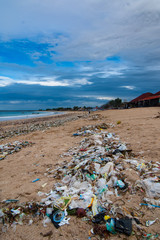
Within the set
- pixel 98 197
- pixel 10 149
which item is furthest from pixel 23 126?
pixel 98 197

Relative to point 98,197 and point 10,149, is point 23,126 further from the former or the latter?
point 98,197

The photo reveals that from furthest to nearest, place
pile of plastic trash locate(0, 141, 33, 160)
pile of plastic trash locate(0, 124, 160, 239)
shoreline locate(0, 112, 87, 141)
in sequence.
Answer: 1. shoreline locate(0, 112, 87, 141)
2. pile of plastic trash locate(0, 141, 33, 160)
3. pile of plastic trash locate(0, 124, 160, 239)

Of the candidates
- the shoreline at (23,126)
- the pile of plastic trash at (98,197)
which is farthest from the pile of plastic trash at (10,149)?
the shoreline at (23,126)

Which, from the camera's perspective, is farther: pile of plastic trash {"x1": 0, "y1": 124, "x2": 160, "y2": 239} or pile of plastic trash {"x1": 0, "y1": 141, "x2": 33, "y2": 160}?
pile of plastic trash {"x1": 0, "y1": 141, "x2": 33, "y2": 160}

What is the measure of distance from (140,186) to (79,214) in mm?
1293

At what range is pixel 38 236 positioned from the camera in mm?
1972

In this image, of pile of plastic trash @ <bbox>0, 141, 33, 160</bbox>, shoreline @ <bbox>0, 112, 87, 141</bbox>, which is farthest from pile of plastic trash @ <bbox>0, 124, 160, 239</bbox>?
shoreline @ <bbox>0, 112, 87, 141</bbox>

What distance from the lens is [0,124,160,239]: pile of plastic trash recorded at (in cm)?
207

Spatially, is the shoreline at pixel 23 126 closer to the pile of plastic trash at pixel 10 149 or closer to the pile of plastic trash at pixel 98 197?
the pile of plastic trash at pixel 10 149

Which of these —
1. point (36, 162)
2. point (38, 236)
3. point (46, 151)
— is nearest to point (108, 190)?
point (38, 236)

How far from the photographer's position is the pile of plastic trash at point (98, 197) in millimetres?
2068

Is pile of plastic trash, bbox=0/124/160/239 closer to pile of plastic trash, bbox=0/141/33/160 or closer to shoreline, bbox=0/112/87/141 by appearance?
pile of plastic trash, bbox=0/141/33/160

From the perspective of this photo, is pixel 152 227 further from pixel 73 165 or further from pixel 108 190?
pixel 73 165

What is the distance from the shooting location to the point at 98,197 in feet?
8.45
